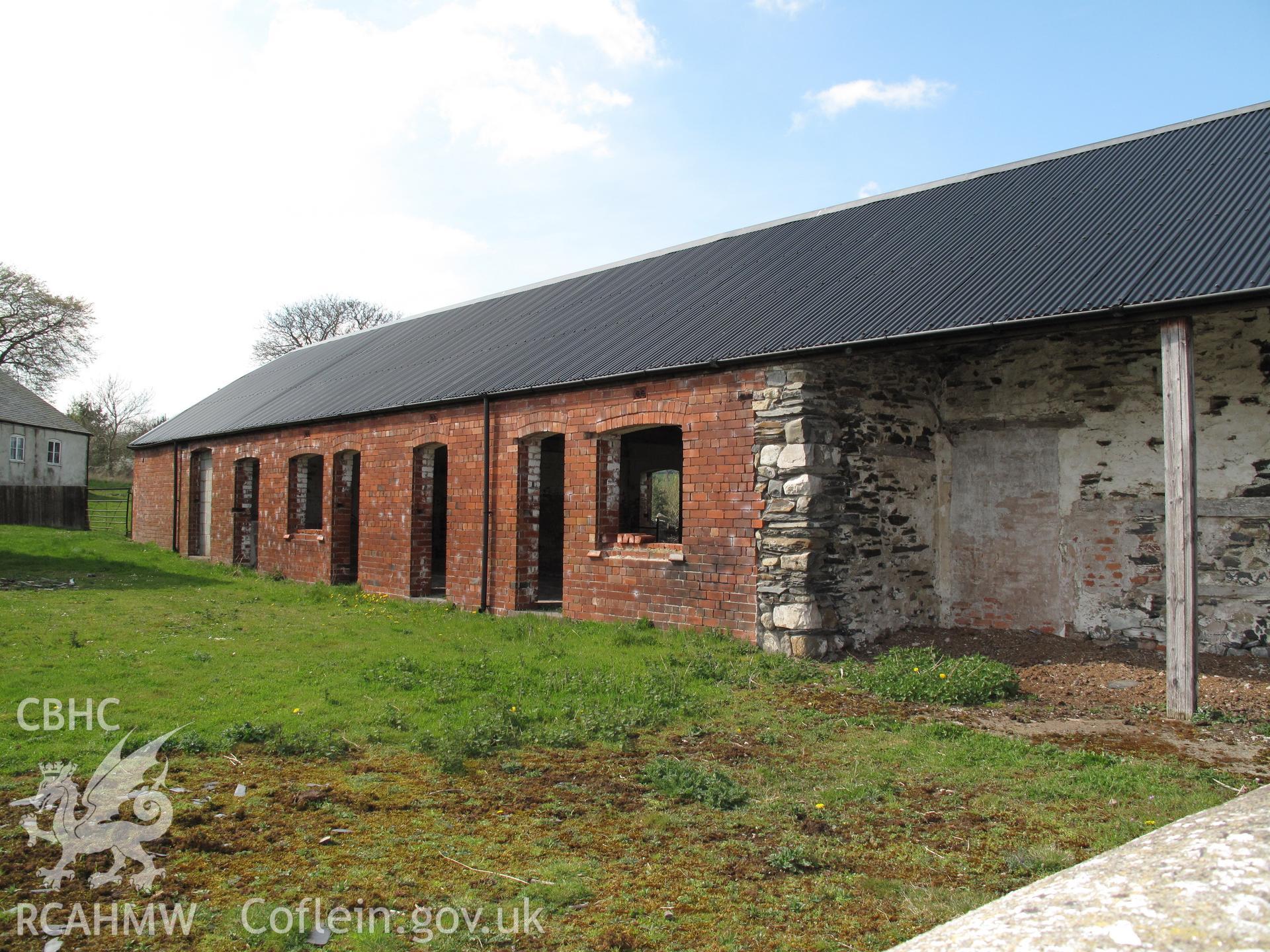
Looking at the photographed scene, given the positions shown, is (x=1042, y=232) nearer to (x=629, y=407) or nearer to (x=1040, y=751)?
(x=629, y=407)

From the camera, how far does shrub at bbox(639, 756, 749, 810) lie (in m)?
4.92

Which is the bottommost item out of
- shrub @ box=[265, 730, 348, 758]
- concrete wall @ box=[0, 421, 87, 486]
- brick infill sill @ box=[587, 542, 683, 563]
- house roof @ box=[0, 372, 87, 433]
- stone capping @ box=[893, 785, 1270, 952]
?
shrub @ box=[265, 730, 348, 758]

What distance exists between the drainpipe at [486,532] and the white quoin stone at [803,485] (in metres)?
5.30

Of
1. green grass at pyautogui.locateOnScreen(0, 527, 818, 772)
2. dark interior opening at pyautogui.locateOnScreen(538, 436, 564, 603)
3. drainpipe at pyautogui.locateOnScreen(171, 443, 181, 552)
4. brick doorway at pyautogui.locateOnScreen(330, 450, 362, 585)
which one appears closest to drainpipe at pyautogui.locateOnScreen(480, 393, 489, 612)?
green grass at pyautogui.locateOnScreen(0, 527, 818, 772)

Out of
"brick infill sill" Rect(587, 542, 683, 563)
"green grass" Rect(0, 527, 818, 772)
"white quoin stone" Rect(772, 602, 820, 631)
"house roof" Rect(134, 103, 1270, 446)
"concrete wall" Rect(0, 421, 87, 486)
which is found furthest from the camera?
"concrete wall" Rect(0, 421, 87, 486)

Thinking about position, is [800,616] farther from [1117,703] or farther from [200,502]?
[200,502]

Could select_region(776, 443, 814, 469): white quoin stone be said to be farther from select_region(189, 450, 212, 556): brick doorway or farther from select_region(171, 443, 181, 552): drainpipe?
select_region(171, 443, 181, 552): drainpipe

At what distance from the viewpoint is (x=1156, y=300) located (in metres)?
6.47

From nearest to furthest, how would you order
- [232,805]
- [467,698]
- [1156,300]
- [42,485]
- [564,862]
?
[564,862], [232,805], [1156,300], [467,698], [42,485]

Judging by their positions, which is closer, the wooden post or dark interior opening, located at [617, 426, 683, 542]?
the wooden post

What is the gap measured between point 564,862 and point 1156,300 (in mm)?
5842

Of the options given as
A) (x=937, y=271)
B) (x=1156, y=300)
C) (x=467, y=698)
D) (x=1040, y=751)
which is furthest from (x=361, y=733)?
(x=937, y=271)

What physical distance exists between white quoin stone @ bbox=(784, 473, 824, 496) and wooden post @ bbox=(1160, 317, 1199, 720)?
3.21 metres

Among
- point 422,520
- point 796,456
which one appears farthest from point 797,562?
point 422,520
